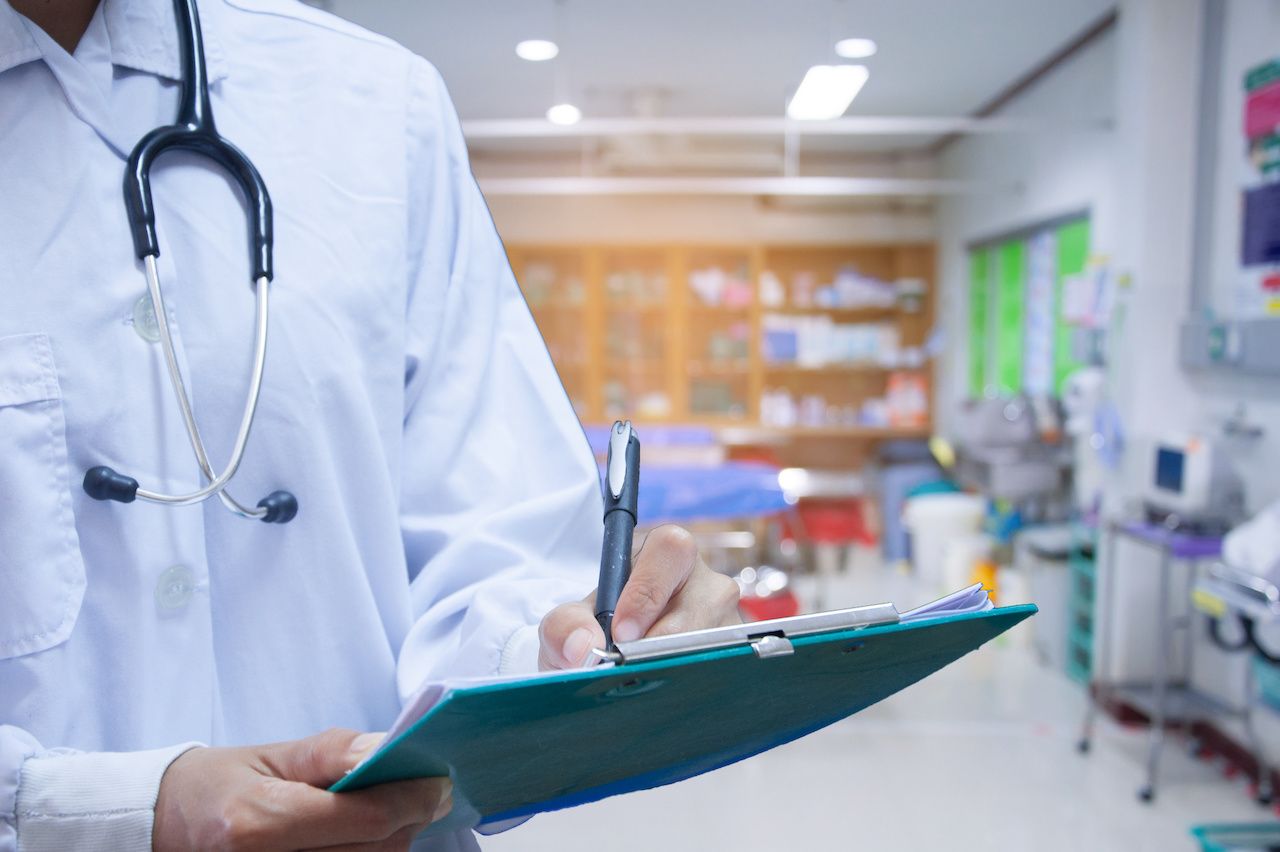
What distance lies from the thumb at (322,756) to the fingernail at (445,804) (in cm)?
5

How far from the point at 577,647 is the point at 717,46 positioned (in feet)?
16.1

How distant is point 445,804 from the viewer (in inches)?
21.1

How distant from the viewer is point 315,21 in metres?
0.90

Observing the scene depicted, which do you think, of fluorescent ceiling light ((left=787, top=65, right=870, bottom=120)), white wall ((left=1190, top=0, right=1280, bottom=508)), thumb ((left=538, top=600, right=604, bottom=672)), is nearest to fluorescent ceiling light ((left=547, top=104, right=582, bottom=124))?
fluorescent ceiling light ((left=787, top=65, right=870, bottom=120))

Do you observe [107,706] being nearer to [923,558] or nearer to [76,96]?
[76,96]

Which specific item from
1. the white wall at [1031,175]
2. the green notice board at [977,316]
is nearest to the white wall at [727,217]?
the white wall at [1031,175]

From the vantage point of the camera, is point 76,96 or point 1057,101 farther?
point 1057,101

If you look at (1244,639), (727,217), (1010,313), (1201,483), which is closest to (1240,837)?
(1244,639)

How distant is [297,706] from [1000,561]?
5450mm

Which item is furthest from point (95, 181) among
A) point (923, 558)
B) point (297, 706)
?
point (923, 558)

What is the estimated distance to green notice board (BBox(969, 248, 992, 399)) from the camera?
278 inches

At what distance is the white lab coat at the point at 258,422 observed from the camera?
0.66 metres

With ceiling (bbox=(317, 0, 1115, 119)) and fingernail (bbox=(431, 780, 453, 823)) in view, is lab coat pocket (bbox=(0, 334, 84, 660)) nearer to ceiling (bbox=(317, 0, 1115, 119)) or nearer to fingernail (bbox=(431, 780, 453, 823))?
fingernail (bbox=(431, 780, 453, 823))

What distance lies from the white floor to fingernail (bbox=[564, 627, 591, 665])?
99.3 inches
